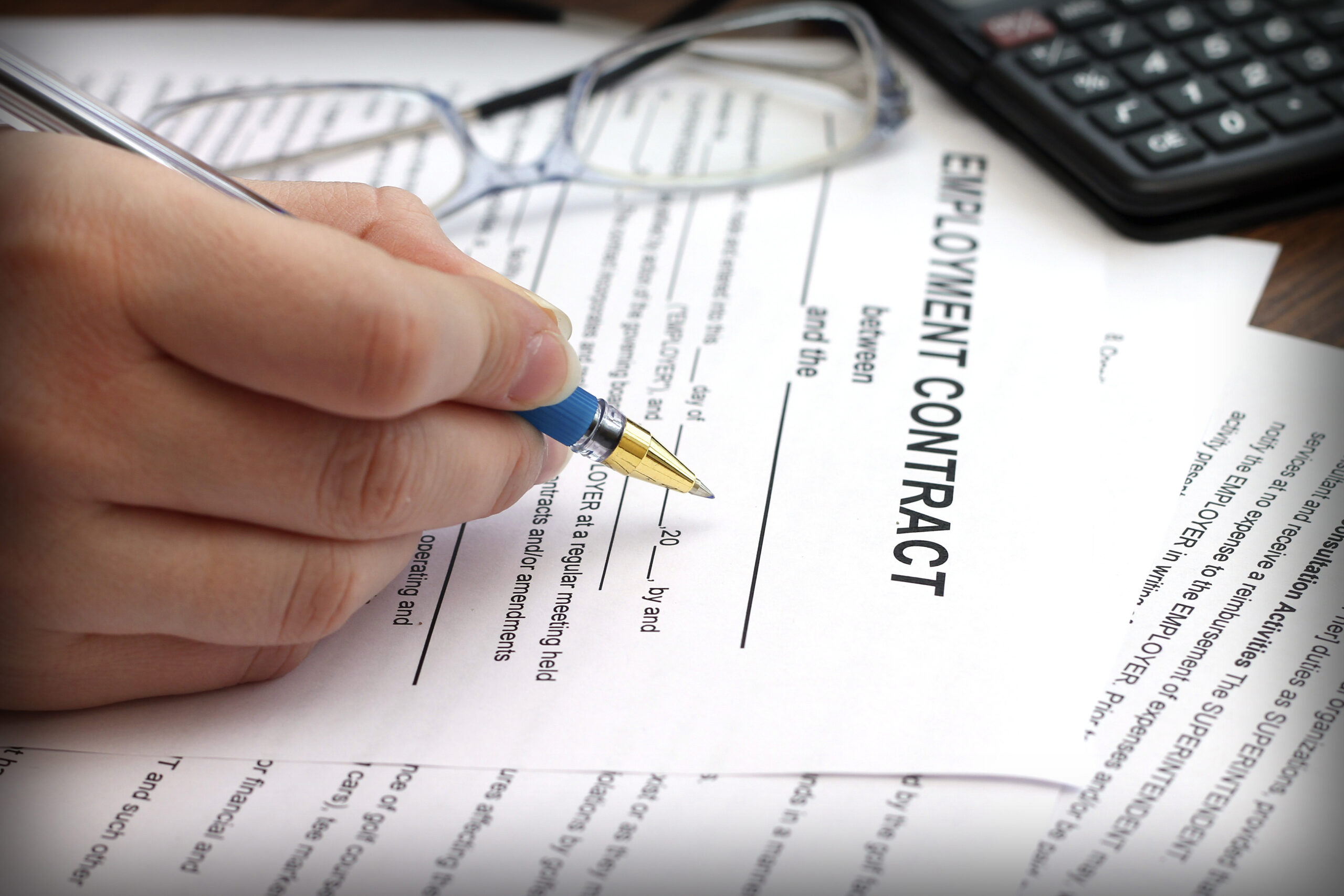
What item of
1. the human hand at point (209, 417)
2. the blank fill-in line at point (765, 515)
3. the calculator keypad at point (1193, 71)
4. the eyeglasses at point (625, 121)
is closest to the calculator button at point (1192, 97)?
the calculator keypad at point (1193, 71)

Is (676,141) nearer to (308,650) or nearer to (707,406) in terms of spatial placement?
(707,406)

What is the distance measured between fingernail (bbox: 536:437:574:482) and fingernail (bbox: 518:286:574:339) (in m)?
0.04

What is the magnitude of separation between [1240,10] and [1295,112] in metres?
0.08

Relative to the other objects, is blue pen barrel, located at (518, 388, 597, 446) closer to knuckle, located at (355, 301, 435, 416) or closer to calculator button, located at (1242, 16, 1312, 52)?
knuckle, located at (355, 301, 435, 416)

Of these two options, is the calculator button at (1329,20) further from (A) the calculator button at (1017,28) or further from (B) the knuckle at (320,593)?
(B) the knuckle at (320,593)

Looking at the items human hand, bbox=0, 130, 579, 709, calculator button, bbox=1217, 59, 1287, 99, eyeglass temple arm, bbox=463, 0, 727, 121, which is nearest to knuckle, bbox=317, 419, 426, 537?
human hand, bbox=0, 130, 579, 709

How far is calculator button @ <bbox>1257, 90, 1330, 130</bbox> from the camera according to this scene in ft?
1.61

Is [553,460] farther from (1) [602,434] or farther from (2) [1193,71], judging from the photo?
(2) [1193,71]

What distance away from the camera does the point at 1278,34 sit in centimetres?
53

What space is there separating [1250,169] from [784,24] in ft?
0.93

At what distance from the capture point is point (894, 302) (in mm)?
469

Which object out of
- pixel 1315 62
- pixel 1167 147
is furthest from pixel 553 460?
pixel 1315 62

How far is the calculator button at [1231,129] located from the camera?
49 cm

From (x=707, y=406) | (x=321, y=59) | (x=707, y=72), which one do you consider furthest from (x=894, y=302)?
(x=321, y=59)
